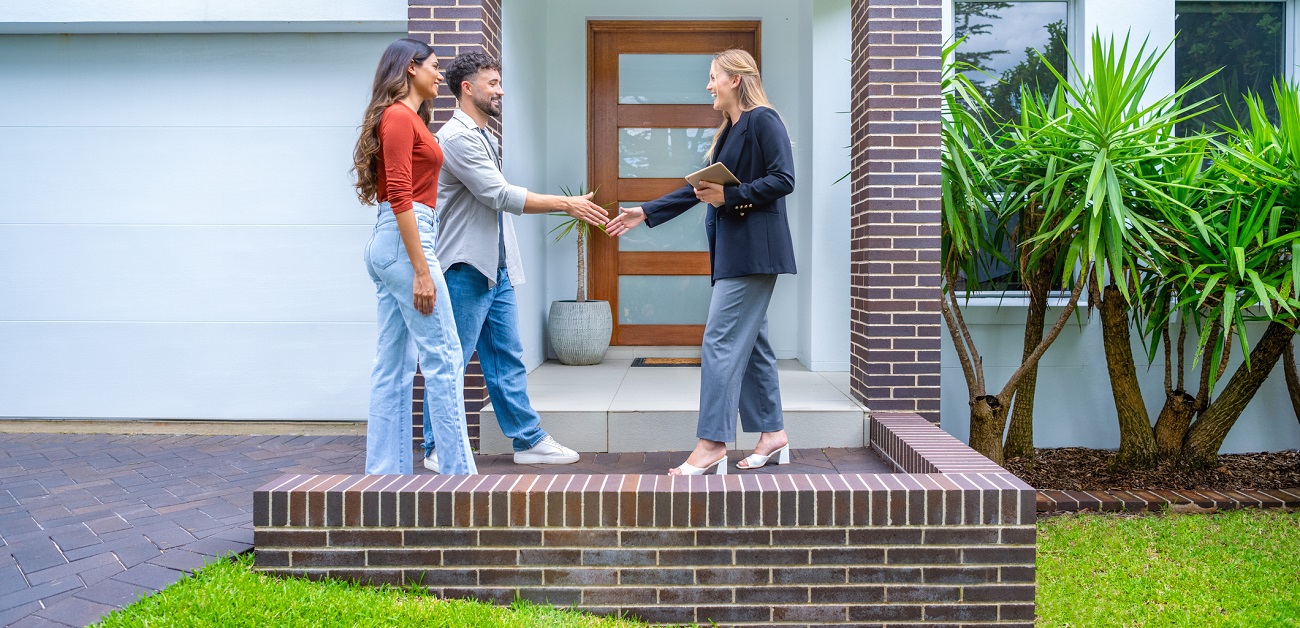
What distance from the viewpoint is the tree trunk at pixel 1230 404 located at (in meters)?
4.62

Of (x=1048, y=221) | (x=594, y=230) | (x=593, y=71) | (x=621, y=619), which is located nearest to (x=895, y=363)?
(x=1048, y=221)

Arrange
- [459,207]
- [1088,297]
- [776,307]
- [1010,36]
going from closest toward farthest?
[459,207]
[1088,297]
[1010,36]
[776,307]

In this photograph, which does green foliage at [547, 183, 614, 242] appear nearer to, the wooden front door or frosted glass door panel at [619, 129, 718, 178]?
the wooden front door

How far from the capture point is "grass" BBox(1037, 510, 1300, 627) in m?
3.14

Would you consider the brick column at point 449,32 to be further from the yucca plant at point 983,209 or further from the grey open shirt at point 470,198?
the yucca plant at point 983,209

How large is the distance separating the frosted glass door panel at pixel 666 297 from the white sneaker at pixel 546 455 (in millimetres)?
3153

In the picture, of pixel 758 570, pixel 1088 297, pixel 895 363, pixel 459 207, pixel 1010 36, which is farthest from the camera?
pixel 1010 36

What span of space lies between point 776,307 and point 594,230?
153 cm

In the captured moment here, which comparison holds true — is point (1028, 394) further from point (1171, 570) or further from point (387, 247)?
point (387, 247)

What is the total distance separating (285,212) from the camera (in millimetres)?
5164

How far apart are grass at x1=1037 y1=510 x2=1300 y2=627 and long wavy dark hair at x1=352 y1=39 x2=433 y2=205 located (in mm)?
2786

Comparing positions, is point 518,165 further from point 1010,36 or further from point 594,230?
point 1010,36

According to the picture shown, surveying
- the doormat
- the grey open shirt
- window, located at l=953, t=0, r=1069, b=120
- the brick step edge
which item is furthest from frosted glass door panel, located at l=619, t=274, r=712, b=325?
the grey open shirt

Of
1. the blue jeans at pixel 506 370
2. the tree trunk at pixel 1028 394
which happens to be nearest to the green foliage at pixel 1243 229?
the tree trunk at pixel 1028 394
